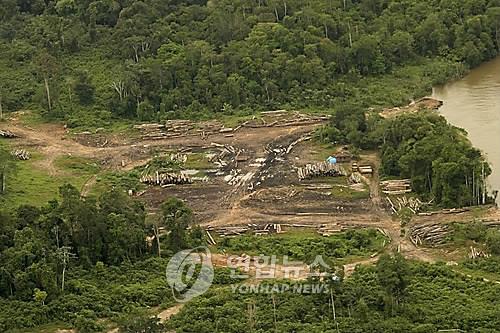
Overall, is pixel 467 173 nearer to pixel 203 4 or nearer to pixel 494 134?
pixel 494 134

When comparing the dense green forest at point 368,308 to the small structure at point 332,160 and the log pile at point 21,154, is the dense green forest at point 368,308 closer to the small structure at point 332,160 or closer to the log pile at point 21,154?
the small structure at point 332,160

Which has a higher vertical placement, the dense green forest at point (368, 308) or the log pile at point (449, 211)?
the log pile at point (449, 211)

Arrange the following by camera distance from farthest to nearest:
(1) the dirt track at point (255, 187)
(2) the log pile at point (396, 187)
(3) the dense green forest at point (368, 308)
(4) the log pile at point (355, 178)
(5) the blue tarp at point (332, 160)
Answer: (5) the blue tarp at point (332, 160)
(4) the log pile at point (355, 178)
(2) the log pile at point (396, 187)
(1) the dirt track at point (255, 187)
(3) the dense green forest at point (368, 308)

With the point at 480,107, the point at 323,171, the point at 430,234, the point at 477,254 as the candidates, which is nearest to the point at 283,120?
the point at 323,171

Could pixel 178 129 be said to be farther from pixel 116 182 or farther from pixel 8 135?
pixel 8 135

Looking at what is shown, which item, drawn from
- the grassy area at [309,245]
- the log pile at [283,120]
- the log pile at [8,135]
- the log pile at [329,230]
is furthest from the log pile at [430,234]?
the log pile at [8,135]

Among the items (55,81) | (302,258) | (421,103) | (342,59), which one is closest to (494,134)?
(421,103)
